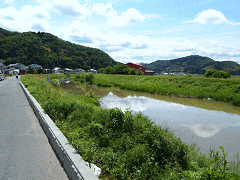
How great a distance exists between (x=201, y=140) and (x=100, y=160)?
5.87 metres

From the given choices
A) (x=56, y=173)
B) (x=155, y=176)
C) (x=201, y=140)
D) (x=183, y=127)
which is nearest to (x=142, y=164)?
(x=155, y=176)

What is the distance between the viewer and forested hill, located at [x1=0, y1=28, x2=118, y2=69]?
10004 cm

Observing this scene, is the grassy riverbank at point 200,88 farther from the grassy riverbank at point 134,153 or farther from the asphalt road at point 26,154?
the asphalt road at point 26,154

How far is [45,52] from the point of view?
112m

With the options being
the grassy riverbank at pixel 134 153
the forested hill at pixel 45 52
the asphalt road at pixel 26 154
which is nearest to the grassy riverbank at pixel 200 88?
the grassy riverbank at pixel 134 153

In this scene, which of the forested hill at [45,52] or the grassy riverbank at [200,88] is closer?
the grassy riverbank at [200,88]

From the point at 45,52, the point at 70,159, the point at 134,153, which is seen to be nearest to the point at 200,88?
the point at 134,153

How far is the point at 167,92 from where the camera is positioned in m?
26.4

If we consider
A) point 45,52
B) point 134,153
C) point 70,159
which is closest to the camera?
point 70,159

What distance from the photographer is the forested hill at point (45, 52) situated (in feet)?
328

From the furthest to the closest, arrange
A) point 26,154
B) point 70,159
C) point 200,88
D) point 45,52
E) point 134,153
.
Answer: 1. point 45,52
2. point 200,88
3. point 26,154
4. point 134,153
5. point 70,159

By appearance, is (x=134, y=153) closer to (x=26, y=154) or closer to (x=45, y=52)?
(x=26, y=154)

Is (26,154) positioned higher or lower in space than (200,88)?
higher

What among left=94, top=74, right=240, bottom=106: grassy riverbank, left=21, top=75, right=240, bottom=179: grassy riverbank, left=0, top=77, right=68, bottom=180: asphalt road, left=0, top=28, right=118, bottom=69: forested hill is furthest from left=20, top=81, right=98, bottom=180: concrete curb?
left=0, top=28, right=118, bottom=69: forested hill
